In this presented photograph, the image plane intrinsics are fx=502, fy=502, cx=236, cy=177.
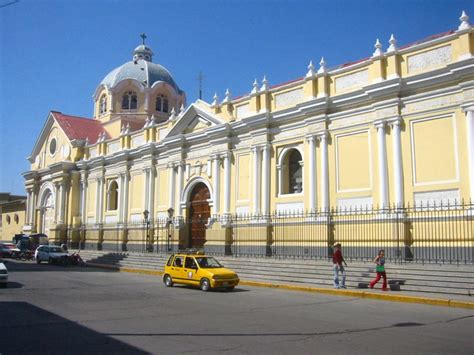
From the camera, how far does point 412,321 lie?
1051 cm

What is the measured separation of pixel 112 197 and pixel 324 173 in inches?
784

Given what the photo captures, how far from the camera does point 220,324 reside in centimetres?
970

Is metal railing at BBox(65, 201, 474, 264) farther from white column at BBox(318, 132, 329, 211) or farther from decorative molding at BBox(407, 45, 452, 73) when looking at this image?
decorative molding at BBox(407, 45, 452, 73)

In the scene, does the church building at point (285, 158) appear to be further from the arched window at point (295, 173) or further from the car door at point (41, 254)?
the car door at point (41, 254)

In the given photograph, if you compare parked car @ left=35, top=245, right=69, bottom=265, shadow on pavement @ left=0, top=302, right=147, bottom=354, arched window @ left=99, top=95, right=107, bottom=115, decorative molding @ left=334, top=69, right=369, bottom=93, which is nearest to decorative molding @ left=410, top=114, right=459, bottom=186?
decorative molding @ left=334, top=69, right=369, bottom=93

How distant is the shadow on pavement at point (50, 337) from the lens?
7352 mm

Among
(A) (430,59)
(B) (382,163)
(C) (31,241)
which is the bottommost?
(C) (31,241)

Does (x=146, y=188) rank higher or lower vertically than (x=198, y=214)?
higher

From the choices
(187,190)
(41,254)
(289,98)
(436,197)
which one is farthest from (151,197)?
(436,197)

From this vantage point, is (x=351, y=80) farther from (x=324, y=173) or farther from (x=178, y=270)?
(x=178, y=270)

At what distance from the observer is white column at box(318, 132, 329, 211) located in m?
21.9

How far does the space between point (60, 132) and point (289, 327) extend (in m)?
37.1

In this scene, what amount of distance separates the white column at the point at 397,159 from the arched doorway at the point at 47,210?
102 feet

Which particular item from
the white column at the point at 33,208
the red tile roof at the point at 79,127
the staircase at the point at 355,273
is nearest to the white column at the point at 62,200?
the red tile roof at the point at 79,127
